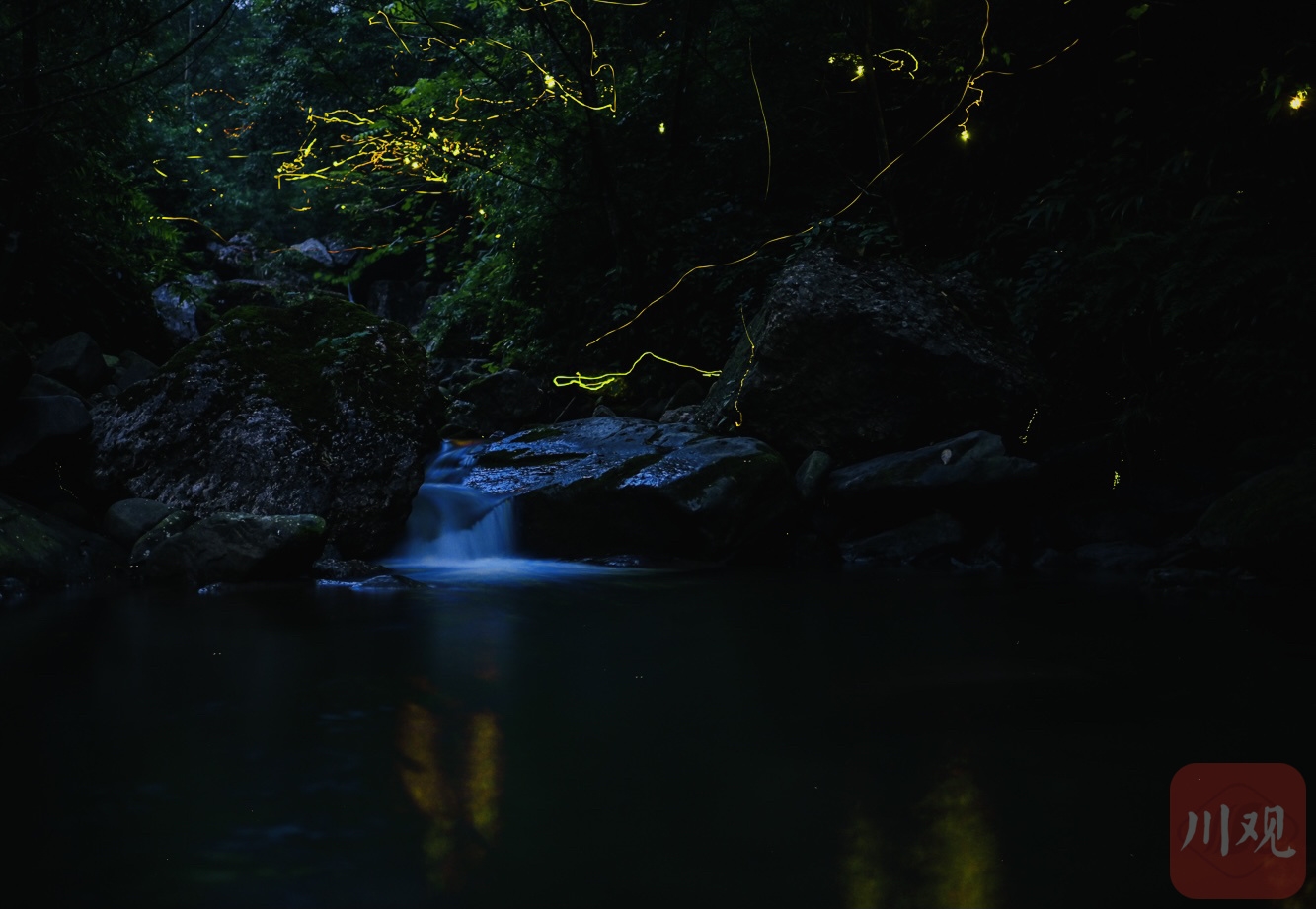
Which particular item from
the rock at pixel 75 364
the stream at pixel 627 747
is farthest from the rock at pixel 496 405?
the stream at pixel 627 747

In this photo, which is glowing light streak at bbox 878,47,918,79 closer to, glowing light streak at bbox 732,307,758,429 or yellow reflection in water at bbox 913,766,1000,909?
glowing light streak at bbox 732,307,758,429

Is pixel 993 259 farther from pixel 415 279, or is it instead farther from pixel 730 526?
pixel 415 279

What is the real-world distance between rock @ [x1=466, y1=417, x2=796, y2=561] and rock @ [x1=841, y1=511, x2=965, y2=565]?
63 centimetres

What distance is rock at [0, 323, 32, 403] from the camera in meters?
6.28

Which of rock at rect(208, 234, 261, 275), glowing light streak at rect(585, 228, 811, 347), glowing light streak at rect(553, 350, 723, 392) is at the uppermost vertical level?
rock at rect(208, 234, 261, 275)

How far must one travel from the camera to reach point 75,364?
8.07 metres

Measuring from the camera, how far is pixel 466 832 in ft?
7.43

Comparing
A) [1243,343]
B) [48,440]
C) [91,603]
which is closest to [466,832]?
[91,603]

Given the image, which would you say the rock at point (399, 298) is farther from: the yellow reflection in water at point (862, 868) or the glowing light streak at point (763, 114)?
A: the yellow reflection in water at point (862, 868)

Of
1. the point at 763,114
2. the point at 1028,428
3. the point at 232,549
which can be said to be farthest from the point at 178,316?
the point at 1028,428

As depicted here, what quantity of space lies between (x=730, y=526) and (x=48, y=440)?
192 inches

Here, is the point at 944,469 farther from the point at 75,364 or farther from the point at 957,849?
the point at 75,364

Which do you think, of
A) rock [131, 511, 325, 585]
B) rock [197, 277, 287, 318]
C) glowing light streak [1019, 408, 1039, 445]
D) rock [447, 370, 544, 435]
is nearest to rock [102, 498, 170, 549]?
rock [131, 511, 325, 585]

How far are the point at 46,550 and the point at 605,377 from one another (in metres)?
6.06
